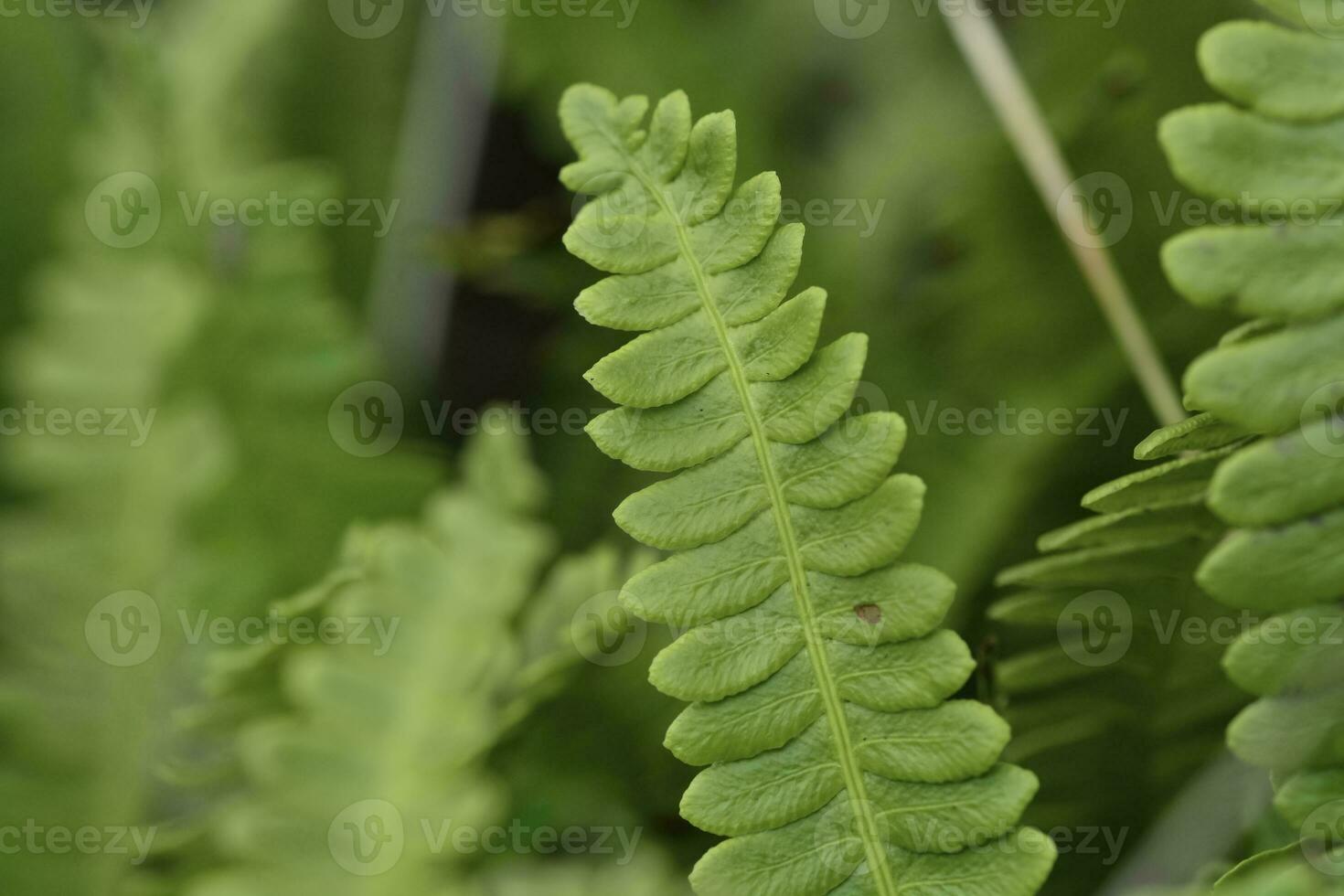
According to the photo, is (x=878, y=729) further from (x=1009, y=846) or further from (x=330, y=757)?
(x=330, y=757)

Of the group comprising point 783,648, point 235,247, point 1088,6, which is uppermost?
point 235,247

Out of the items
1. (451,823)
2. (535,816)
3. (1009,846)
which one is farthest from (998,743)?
(535,816)

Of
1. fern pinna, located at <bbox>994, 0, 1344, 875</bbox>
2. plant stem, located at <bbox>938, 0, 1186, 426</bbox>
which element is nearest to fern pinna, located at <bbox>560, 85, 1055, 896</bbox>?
fern pinna, located at <bbox>994, 0, 1344, 875</bbox>

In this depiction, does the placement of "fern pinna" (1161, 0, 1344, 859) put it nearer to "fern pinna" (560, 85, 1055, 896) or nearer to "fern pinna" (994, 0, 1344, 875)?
"fern pinna" (994, 0, 1344, 875)

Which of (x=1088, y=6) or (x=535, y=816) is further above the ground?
(x=1088, y=6)

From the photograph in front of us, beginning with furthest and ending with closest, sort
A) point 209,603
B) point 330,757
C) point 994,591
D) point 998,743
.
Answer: point 994,591 → point 209,603 → point 330,757 → point 998,743

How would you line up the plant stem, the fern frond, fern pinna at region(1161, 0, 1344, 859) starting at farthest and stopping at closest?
the plant stem → the fern frond → fern pinna at region(1161, 0, 1344, 859)

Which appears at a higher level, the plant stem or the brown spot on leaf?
the plant stem
